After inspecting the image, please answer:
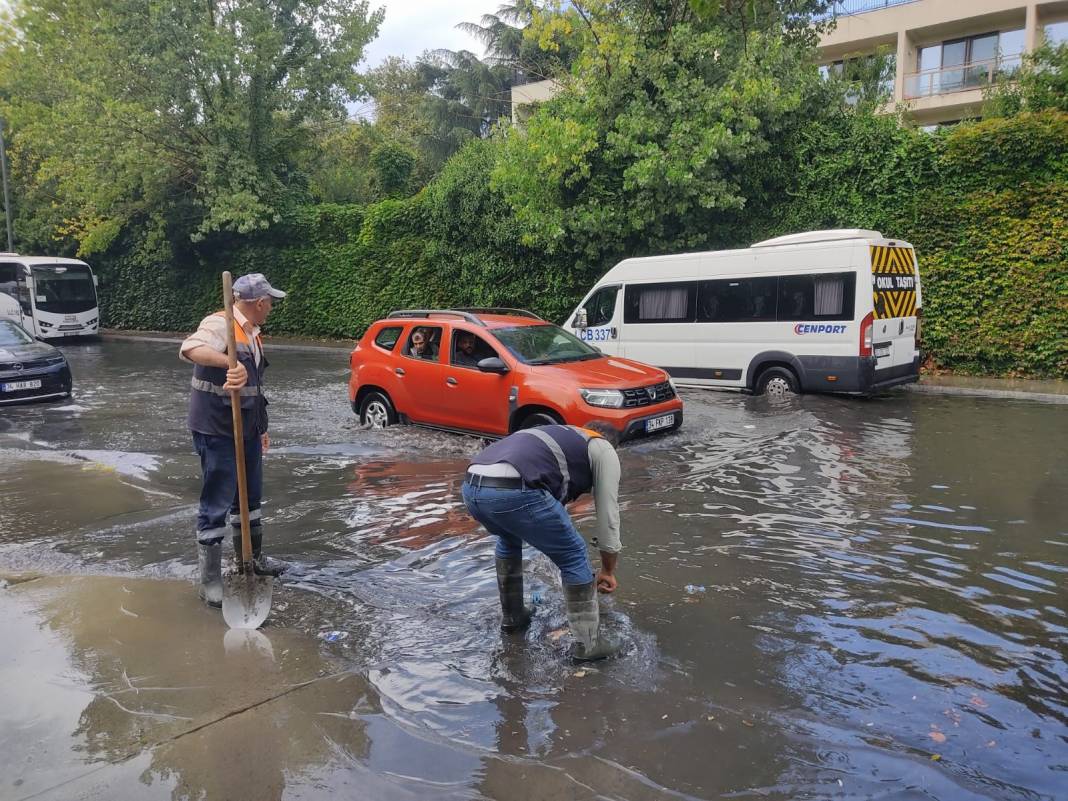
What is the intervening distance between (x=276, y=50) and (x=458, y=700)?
25860 mm

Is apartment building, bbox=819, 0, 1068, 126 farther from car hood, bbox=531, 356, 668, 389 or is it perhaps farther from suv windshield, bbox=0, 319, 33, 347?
suv windshield, bbox=0, 319, 33, 347

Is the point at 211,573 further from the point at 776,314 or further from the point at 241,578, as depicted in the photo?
the point at 776,314

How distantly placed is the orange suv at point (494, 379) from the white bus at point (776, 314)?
126 inches

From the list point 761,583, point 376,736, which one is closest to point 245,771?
point 376,736

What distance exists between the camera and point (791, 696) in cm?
375

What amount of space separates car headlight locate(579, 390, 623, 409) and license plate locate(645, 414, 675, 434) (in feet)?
1.50

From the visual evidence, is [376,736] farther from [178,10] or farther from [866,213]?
[178,10]

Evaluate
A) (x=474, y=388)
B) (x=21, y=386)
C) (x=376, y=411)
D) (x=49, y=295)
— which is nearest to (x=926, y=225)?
(x=474, y=388)

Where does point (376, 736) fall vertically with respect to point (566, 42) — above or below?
below

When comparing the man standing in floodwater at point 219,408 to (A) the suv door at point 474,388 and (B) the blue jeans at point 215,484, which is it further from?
(A) the suv door at point 474,388

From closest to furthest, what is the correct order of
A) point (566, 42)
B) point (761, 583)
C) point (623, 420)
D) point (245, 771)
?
1. point (245, 771)
2. point (761, 583)
3. point (623, 420)
4. point (566, 42)

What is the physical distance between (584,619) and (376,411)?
736cm

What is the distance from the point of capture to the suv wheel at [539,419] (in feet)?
29.4

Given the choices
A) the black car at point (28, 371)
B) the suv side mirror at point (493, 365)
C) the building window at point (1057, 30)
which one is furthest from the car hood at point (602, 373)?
the building window at point (1057, 30)
